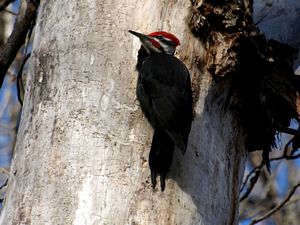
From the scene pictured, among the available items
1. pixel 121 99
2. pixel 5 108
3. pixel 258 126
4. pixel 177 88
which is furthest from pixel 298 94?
pixel 5 108

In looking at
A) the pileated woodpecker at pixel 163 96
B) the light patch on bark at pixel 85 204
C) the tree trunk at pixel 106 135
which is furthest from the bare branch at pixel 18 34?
the light patch on bark at pixel 85 204

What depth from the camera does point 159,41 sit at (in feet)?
10.6

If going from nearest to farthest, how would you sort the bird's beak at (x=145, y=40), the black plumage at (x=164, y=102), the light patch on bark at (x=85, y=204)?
the light patch on bark at (x=85, y=204)
the black plumage at (x=164, y=102)
the bird's beak at (x=145, y=40)

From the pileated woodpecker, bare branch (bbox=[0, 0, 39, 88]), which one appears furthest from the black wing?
bare branch (bbox=[0, 0, 39, 88])

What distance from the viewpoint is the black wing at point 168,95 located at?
9.87ft

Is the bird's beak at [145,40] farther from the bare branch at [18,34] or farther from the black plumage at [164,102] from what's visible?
the bare branch at [18,34]

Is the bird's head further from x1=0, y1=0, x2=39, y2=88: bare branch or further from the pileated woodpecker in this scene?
x1=0, y1=0, x2=39, y2=88: bare branch

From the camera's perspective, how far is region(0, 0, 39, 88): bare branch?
394cm

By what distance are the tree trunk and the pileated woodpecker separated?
4cm

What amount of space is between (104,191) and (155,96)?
0.59 meters

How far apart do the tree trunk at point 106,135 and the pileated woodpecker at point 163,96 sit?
4cm

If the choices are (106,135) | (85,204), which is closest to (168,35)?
(106,135)

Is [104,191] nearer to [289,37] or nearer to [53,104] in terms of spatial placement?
[53,104]

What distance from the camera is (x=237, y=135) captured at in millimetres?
3406
